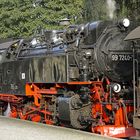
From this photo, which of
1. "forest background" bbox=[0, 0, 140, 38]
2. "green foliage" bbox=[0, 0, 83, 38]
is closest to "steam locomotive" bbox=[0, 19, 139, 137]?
"forest background" bbox=[0, 0, 140, 38]

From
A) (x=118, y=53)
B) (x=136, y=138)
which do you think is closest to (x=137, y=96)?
(x=136, y=138)

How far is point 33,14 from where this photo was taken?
23.7 metres

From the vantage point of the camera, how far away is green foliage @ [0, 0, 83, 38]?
2366 centimetres

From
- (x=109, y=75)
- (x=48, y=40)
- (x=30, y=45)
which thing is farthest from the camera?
(x=30, y=45)

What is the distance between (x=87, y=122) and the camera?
415 inches

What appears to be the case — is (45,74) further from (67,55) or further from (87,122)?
(87,122)

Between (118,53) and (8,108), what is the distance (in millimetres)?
5651

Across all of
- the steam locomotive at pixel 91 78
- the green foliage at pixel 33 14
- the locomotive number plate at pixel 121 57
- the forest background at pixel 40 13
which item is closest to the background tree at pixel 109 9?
the forest background at pixel 40 13

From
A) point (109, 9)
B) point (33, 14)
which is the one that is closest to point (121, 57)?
point (33, 14)

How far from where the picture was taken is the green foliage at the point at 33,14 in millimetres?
23656

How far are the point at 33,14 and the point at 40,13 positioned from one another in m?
0.40

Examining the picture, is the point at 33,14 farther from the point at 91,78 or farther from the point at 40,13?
the point at 91,78

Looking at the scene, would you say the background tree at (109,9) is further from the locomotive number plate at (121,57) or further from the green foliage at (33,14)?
the locomotive number plate at (121,57)

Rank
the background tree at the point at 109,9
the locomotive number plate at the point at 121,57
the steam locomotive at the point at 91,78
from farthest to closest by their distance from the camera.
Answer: the background tree at the point at 109,9
the locomotive number plate at the point at 121,57
the steam locomotive at the point at 91,78
